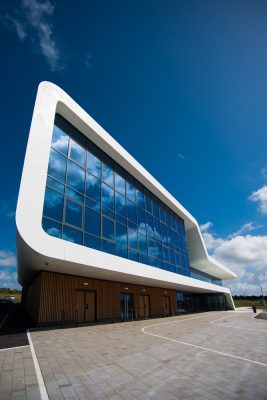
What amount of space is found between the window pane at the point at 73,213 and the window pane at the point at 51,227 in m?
1.08

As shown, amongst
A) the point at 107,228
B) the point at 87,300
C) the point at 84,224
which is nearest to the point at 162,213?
the point at 107,228

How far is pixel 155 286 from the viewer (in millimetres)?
29719

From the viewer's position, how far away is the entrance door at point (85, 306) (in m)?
18.9

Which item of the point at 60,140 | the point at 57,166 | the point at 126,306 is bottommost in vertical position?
the point at 126,306

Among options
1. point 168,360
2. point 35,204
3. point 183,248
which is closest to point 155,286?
point 183,248

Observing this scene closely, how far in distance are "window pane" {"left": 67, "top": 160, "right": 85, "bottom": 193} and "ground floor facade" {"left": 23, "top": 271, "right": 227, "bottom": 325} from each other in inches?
245

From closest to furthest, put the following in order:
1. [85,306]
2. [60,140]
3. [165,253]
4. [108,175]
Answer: [60,140]
[85,306]
[108,175]
[165,253]

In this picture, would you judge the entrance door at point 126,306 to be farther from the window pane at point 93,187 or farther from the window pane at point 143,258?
the window pane at point 93,187

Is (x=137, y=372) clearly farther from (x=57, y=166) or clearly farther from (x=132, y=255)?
(x=132, y=255)

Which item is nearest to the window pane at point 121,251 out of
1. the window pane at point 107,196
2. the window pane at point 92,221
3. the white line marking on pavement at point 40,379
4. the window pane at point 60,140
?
the window pane at point 92,221

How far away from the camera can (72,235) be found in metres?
16.2

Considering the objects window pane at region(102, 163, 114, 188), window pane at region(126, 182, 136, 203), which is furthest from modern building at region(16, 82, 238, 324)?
window pane at region(102, 163, 114, 188)

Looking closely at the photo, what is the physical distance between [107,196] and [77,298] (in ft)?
27.0

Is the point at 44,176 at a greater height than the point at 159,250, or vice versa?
the point at 44,176
